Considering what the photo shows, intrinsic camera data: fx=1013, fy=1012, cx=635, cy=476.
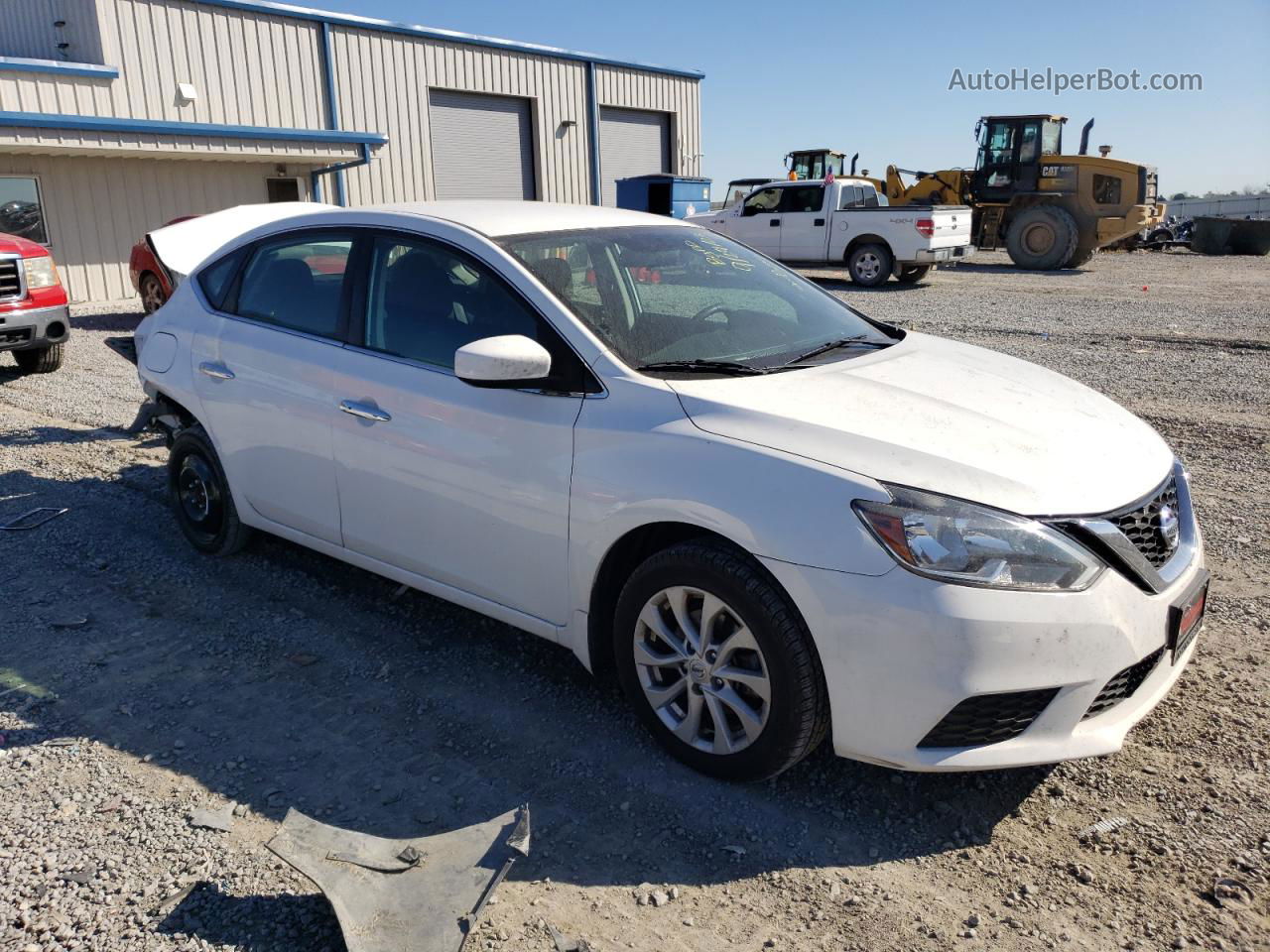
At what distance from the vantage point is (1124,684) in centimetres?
290

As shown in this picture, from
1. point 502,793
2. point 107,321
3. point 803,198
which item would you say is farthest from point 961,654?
point 803,198

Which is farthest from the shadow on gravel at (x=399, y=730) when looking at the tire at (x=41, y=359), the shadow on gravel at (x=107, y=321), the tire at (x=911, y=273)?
the tire at (x=911, y=273)

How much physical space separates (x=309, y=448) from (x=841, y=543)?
2404 millimetres

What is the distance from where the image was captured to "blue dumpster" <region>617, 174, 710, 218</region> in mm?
25109

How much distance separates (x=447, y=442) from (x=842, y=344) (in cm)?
157

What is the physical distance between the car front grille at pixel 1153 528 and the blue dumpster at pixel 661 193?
888 inches

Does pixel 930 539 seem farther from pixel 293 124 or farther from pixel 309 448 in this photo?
pixel 293 124

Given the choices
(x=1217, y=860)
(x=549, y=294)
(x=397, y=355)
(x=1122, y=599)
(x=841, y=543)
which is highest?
(x=549, y=294)

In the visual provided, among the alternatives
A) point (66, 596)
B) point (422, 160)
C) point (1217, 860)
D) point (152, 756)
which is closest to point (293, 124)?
point (422, 160)

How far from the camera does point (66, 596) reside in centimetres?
470

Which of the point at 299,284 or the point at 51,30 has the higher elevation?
the point at 51,30

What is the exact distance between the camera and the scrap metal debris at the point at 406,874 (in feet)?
8.32

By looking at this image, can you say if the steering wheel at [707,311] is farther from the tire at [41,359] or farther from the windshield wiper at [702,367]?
the tire at [41,359]

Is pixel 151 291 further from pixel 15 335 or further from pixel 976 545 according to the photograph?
pixel 976 545
